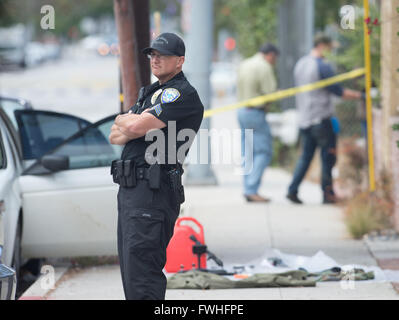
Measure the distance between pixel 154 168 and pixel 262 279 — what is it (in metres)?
2.00

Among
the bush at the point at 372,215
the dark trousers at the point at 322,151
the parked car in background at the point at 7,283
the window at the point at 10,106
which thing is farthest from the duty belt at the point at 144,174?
the dark trousers at the point at 322,151

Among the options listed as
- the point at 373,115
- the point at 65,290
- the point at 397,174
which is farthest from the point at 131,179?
the point at 373,115

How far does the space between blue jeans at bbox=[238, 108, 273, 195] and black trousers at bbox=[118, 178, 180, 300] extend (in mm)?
5538

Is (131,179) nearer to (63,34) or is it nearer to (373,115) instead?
(373,115)

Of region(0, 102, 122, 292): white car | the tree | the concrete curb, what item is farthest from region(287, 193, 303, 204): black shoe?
the tree

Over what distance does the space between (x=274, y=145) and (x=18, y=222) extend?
8914 mm

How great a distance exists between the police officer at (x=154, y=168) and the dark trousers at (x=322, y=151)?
17.7ft

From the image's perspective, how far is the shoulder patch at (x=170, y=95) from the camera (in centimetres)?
475

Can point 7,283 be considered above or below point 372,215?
above

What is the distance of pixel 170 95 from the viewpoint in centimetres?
475

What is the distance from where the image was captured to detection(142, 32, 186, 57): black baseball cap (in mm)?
4832

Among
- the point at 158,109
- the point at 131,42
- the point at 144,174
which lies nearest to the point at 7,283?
the point at 144,174

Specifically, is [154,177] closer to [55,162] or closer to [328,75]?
[55,162]

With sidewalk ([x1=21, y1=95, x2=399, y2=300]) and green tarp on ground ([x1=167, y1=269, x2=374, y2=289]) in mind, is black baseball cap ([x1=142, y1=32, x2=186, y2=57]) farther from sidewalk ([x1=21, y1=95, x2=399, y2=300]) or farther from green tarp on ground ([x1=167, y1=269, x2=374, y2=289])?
green tarp on ground ([x1=167, y1=269, x2=374, y2=289])
